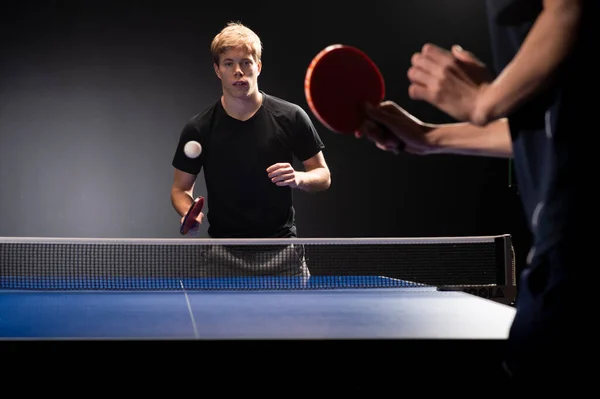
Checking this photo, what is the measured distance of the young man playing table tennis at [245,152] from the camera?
406 cm

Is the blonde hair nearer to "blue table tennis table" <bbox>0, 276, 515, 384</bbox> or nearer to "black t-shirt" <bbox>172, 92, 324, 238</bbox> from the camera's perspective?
"black t-shirt" <bbox>172, 92, 324, 238</bbox>

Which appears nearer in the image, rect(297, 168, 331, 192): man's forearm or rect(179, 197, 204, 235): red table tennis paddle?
rect(179, 197, 204, 235): red table tennis paddle

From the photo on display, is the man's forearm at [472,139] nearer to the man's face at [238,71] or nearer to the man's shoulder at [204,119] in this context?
the man's face at [238,71]

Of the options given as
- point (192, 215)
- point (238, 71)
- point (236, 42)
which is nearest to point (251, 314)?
point (192, 215)

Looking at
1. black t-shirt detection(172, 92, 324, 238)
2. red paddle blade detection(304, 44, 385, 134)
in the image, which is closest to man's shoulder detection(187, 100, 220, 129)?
black t-shirt detection(172, 92, 324, 238)

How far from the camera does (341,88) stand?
1.35 meters

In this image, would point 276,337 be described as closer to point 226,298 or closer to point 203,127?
point 226,298

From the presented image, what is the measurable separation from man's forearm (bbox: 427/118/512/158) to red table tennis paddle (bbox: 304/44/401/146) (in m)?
0.07

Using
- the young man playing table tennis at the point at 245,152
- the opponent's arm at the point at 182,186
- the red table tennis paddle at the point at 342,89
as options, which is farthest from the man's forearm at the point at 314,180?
the red table tennis paddle at the point at 342,89

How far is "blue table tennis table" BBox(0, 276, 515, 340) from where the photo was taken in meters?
2.06

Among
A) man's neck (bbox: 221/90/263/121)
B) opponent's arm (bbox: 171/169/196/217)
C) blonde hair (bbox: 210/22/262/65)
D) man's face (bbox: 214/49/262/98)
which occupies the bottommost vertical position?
opponent's arm (bbox: 171/169/196/217)

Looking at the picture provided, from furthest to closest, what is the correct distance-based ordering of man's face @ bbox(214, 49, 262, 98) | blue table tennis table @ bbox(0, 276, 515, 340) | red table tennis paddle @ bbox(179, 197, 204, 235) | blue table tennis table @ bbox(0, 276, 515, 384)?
man's face @ bbox(214, 49, 262, 98) → red table tennis paddle @ bbox(179, 197, 204, 235) → blue table tennis table @ bbox(0, 276, 515, 340) → blue table tennis table @ bbox(0, 276, 515, 384)

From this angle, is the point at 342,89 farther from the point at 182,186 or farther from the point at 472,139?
the point at 182,186
